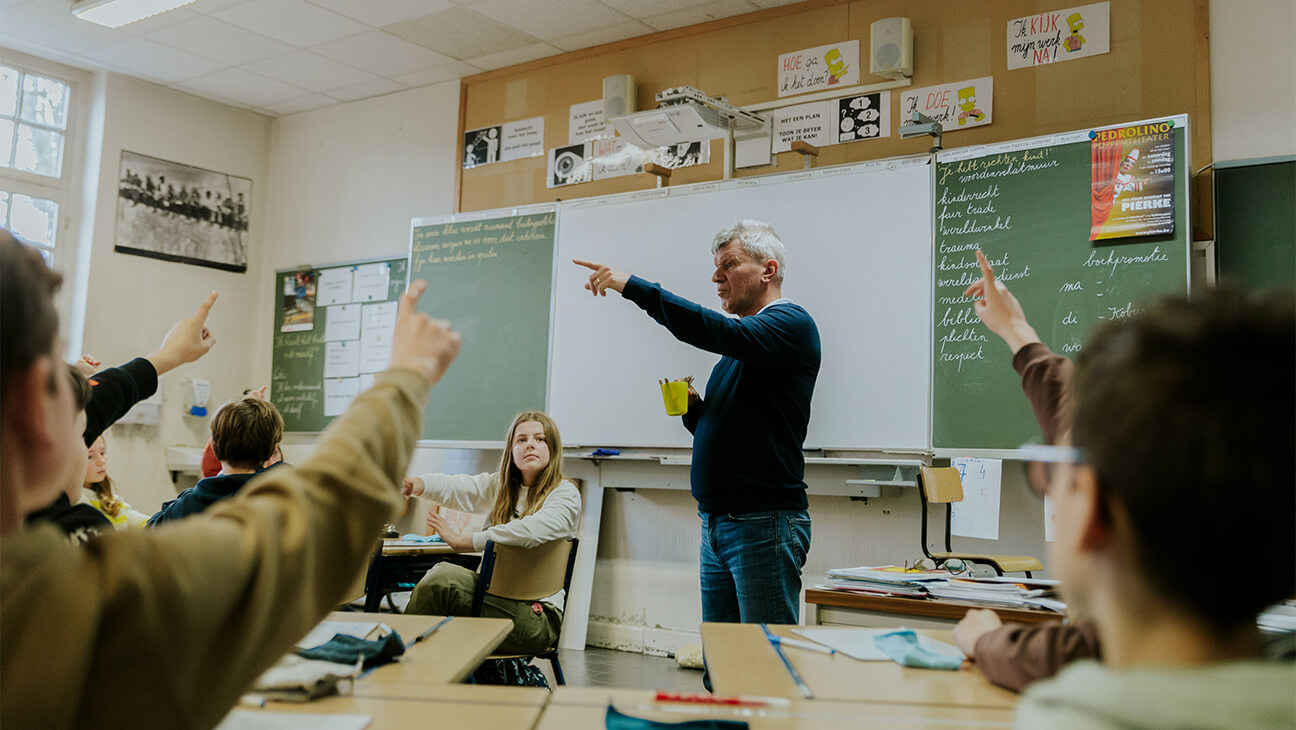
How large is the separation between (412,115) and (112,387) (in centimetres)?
472

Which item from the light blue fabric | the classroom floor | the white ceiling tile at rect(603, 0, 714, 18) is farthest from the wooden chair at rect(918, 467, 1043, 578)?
the white ceiling tile at rect(603, 0, 714, 18)

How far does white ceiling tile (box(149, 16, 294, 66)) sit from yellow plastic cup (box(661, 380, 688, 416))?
3971mm

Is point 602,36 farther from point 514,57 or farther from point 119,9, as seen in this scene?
point 119,9

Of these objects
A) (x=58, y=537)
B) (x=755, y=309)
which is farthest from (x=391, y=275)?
(x=58, y=537)

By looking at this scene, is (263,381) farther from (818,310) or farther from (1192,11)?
(1192,11)

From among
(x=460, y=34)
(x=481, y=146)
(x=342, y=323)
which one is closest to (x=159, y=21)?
(x=460, y=34)

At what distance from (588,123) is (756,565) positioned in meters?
3.66

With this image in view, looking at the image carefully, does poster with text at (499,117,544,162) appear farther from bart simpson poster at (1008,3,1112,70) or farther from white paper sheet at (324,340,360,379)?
bart simpson poster at (1008,3,1112,70)

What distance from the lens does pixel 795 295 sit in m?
4.48

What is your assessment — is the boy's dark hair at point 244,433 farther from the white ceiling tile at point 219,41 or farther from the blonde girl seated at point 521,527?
the white ceiling tile at point 219,41

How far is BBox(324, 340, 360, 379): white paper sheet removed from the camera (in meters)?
6.23

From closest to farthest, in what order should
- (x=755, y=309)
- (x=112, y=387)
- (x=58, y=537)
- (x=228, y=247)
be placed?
1. (x=58, y=537)
2. (x=112, y=387)
3. (x=755, y=309)
4. (x=228, y=247)

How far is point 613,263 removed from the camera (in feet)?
16.6

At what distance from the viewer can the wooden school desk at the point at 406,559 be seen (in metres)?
3.73
